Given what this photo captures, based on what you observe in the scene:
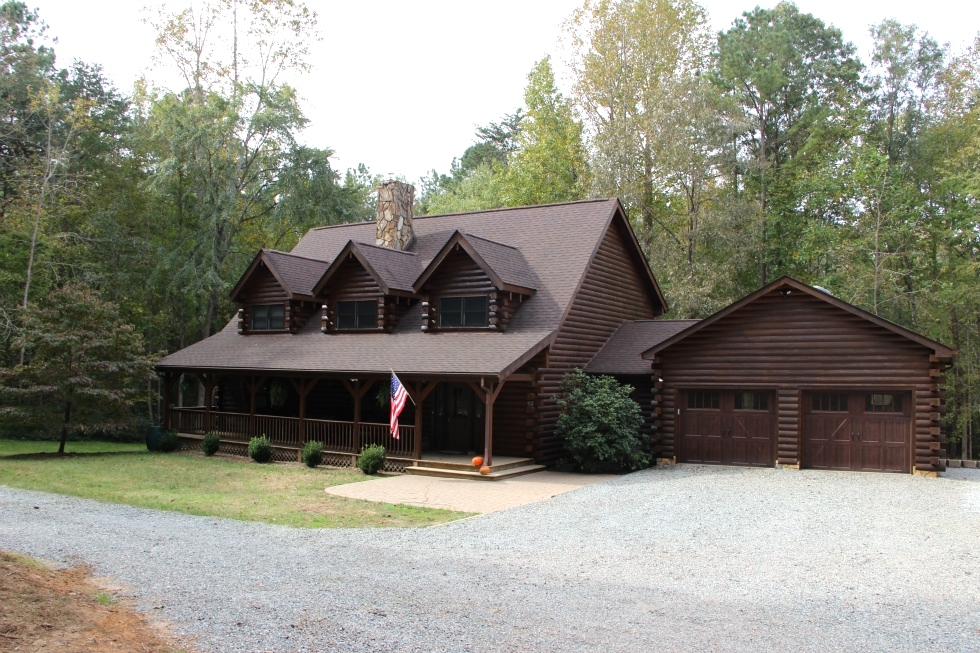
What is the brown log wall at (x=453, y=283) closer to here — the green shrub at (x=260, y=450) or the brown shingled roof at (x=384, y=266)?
the brown shingled roof at (x=384, y=266)

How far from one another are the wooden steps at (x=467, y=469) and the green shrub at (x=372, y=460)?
2.15 ft

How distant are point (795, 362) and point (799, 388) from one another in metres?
0.61

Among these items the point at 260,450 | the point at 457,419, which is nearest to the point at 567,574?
the point at 457,419

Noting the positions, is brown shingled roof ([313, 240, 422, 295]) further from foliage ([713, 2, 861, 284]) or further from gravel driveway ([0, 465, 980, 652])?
foliage ([713, 2, 861, 284])

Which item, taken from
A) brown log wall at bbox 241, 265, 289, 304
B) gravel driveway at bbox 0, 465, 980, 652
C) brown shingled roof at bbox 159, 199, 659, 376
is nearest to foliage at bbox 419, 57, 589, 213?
brown shingled roof at bbox 159, 199, 659, 376

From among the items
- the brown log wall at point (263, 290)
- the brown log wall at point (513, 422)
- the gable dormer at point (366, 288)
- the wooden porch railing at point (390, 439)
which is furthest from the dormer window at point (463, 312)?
the brown log wall at point (263, 290)

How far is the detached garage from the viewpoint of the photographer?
703 inches

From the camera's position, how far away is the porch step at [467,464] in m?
18.5

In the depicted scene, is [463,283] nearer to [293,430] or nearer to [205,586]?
[293,430]

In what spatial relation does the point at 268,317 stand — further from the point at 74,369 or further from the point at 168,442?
the point at 74,369

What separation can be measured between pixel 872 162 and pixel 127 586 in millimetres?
27940

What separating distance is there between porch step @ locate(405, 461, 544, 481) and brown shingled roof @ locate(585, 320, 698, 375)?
12.5 ft

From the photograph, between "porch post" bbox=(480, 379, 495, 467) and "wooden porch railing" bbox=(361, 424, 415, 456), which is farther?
"wooden porch railing" bbox=(361, 424, 415, 456)

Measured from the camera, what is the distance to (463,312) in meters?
21.5
